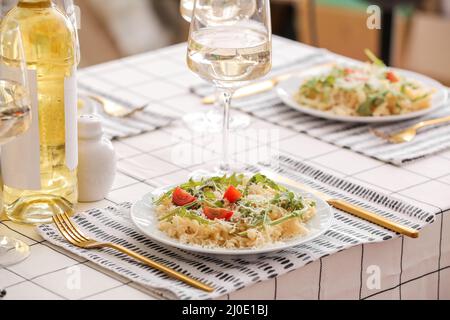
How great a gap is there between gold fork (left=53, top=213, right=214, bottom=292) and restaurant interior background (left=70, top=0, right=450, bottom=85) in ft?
9.41

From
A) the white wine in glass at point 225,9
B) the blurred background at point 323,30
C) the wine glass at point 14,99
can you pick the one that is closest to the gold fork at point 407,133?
the white wine in glass at point 225,9

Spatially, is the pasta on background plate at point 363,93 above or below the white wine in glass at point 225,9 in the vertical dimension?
below

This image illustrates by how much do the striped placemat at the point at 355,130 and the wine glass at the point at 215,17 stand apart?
59 mm

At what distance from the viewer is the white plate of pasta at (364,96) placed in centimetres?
199

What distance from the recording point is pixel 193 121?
2027 mm

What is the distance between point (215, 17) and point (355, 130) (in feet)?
1.24

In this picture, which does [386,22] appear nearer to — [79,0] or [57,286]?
[79,0]

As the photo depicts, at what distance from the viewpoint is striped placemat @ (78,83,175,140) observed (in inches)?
76.9

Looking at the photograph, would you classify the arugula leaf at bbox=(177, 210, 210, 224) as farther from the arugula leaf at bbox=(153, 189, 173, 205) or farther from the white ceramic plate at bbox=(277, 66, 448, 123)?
the white ceramic plate at bbox=(277, 66, 448, 123)

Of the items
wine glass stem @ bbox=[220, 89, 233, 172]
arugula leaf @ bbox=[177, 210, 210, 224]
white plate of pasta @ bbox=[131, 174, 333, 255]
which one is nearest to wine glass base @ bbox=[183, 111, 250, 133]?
wine glass stem @ bbox=[220, 89, 233, 172]

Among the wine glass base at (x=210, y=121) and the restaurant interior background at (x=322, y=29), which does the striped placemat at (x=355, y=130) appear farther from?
the restaurant interior background at (x=322, y=29)

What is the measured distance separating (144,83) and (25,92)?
0.94m

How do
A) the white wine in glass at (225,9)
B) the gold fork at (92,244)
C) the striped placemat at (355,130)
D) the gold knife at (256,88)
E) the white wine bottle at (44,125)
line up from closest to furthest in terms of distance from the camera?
1. the gold fork at (92,244)
2. the white wine bottle at (44,125)
3. the white wine in glass at (225,9)
4. the striped placemat at (355,130)
5. the gold knife at (256,88)

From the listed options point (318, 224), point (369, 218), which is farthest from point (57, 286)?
point (369, 218)
